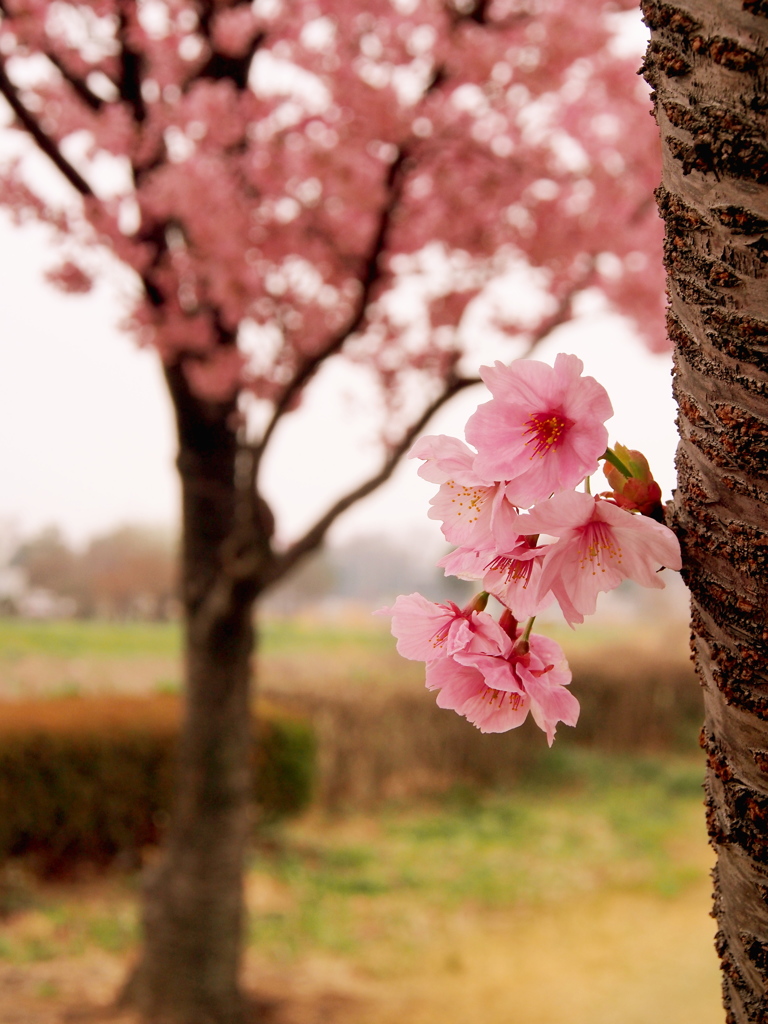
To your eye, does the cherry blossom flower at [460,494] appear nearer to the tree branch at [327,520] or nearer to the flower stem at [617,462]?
the flower stem at [617,462]

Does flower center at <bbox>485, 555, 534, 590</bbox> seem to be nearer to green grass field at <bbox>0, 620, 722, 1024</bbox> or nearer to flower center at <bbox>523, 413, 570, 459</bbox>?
flower center at <bbox>523, 413, 570, 459</bbox>

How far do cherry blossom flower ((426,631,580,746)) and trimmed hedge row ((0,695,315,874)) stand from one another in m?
6.38

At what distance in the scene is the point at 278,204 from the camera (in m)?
4.29

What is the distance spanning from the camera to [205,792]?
432cm

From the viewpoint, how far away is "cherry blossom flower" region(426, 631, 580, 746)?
2.73ft

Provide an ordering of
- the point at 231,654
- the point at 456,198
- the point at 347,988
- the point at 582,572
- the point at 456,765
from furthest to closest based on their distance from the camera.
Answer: the point at 456,765, the point at 347,988, the point at 231,654, the point at 456,198, the point at 582,572

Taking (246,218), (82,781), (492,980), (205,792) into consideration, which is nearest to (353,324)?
(246,218)

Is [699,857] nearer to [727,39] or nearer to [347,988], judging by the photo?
[347,988]

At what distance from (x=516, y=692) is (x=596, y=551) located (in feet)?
0.51

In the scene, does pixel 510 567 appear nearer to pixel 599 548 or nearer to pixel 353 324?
pixel 599 548

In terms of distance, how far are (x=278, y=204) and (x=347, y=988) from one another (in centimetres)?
429

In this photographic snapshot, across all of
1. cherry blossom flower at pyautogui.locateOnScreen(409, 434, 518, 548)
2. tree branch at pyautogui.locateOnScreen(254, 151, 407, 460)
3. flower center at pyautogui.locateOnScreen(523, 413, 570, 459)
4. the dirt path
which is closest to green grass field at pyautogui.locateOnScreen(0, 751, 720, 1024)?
the dirt path

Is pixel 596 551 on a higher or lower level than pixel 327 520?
lower

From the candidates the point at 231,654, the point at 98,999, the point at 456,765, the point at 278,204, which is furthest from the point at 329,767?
the point at 278,204
